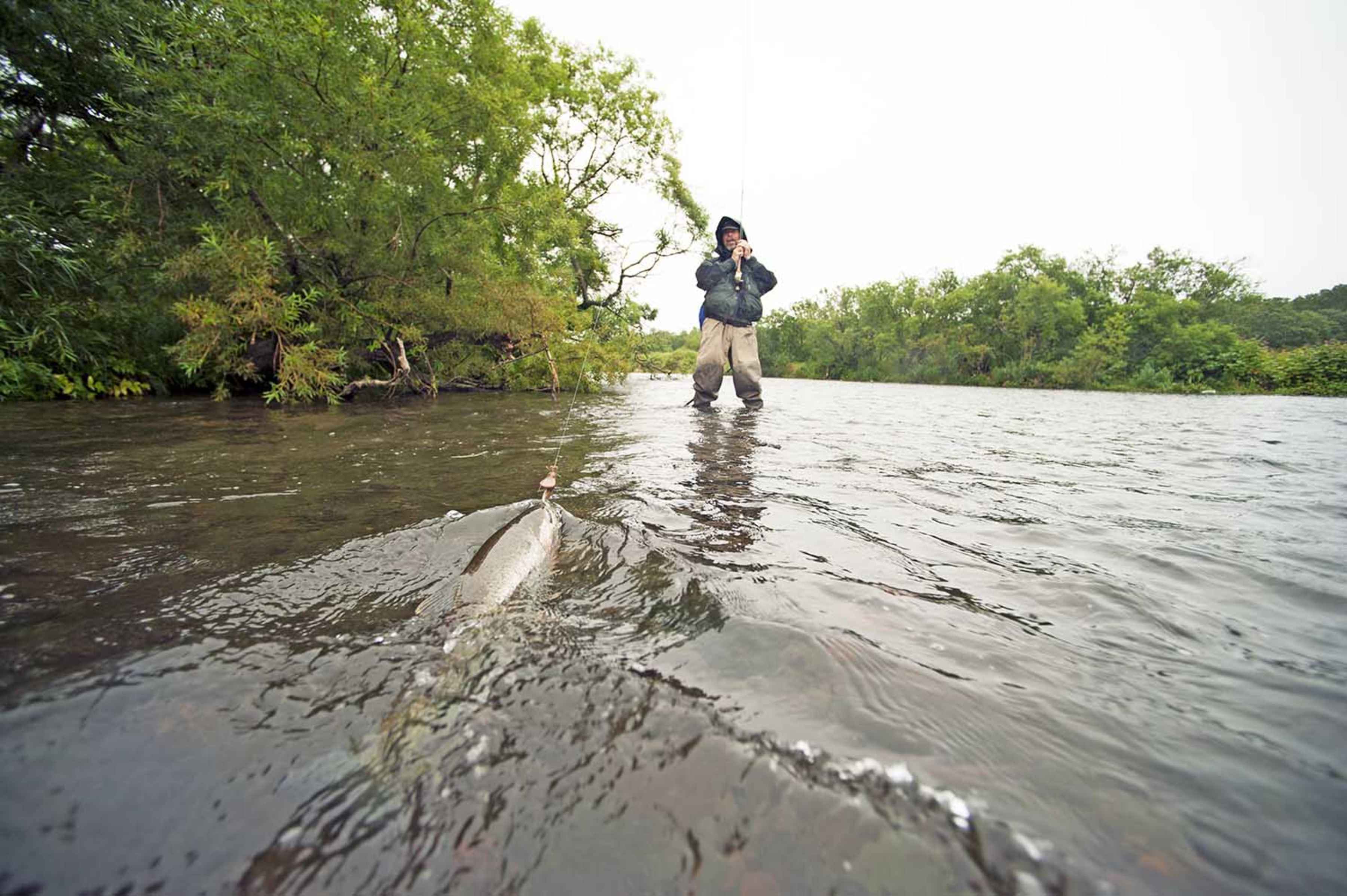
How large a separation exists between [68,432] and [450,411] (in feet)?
16.0

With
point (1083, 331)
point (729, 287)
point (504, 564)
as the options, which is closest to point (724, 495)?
point (504, 564)

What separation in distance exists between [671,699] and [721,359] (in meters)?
9.82

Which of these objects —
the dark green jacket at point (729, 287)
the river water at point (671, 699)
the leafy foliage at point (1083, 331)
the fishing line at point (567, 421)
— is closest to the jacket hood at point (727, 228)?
the dark green jacket at point (729, 287)

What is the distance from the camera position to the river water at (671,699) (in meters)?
1.03

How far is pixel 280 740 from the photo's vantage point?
1.30 metres

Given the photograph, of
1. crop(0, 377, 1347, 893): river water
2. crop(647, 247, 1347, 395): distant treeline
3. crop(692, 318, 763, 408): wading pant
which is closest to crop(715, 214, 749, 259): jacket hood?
crop(692, 318, 763, 408): wading pant

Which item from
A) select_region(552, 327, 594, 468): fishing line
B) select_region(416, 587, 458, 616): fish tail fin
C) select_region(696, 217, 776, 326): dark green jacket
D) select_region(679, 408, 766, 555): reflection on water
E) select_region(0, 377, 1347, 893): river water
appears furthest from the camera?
select_region(696, 217, 776, 326): dark green jacket

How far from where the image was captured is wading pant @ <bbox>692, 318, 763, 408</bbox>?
10820mm

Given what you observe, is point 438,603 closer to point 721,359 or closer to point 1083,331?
point 721,359

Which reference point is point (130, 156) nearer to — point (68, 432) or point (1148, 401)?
point (68, 432)

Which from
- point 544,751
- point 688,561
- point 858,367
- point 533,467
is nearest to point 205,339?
point 533,467

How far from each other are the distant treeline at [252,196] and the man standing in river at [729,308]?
15.1 feet

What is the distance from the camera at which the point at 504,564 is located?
2.40 m

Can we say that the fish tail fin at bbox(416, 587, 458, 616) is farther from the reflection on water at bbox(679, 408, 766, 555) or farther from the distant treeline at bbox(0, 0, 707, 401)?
the distant treeline at bbox(0, 0, 707, 401)
